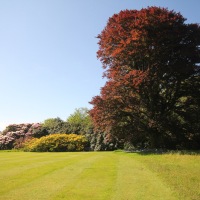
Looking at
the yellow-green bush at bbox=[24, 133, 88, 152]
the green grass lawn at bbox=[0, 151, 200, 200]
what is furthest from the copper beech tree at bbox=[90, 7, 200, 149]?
the green grass lawn at bbox=[0, 151, 200, 200]

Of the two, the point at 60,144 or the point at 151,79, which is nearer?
the point at 151,79

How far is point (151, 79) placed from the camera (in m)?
23.3

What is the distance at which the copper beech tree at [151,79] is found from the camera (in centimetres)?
2348

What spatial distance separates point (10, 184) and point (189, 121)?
18.1 m

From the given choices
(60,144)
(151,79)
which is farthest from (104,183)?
(60,144)

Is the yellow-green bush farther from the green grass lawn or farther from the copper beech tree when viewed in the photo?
the green grass lawn

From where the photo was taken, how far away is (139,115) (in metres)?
25.8

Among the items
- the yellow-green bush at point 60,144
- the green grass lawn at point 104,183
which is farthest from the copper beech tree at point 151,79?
the green grass lawn at point 104,183

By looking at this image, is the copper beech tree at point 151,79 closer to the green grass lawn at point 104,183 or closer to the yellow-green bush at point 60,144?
the yellow-green bush at point 60,144

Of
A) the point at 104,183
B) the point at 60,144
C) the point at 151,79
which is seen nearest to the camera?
the point at 104,183

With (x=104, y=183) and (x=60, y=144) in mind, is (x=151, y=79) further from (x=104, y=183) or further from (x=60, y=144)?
(x=104, y=183)

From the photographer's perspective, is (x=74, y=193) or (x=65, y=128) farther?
(x=65, y=128)

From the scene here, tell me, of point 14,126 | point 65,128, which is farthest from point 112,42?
point 14,126

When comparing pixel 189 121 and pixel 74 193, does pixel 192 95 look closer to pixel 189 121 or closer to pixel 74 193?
pixel 189 121
